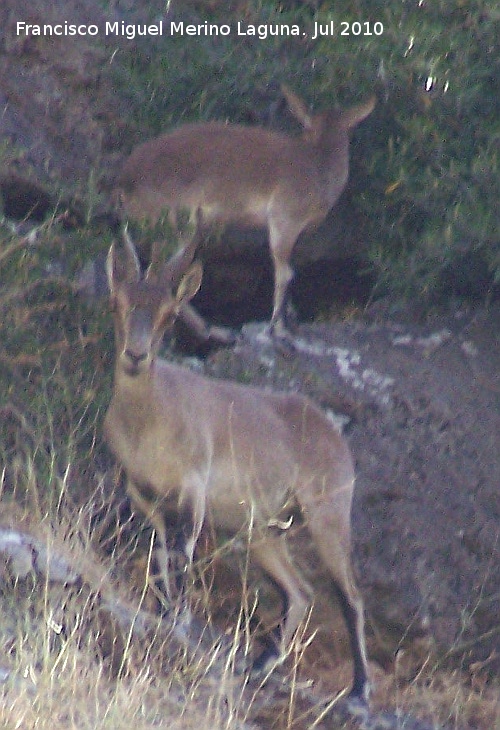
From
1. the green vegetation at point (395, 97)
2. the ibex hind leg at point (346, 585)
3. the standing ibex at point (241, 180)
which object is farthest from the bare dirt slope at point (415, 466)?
the green vegetation at point (395, 97)

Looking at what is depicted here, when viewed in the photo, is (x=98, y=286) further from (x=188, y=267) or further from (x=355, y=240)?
(x=355, y=240)

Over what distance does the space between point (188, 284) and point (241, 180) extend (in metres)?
1.44

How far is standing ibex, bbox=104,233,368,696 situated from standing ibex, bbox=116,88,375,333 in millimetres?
878

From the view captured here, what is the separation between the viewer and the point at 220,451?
4992mm

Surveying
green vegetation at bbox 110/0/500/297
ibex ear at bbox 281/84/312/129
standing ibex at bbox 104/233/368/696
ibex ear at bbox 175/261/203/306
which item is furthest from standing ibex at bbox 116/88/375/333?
ibex ear at bbox 175/261/203/306

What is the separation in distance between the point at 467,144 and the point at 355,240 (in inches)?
36.9

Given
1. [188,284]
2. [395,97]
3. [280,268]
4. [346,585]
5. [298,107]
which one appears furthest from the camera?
[395,97]

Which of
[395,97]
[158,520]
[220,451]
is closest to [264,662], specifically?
[158,520]

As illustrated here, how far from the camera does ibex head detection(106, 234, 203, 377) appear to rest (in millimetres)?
4492

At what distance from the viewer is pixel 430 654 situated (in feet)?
18.6

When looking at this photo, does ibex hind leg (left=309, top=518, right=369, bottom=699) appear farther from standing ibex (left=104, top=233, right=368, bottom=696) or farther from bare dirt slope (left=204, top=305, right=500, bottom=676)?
bare dirt slope (left=204, top=305, right=500, bottom=676)

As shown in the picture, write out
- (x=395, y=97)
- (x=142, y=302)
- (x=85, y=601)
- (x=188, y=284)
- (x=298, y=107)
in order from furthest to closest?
1. (x=395, y=97)
2. (x=298, y=107)
3. (x=188, y=284)
4. (x=85, y=601)
5. (x=142, y=302)

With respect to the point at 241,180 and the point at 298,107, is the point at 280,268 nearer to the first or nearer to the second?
the point at 241,180

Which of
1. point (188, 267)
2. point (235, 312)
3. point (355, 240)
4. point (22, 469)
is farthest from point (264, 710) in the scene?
point (355, 240)
